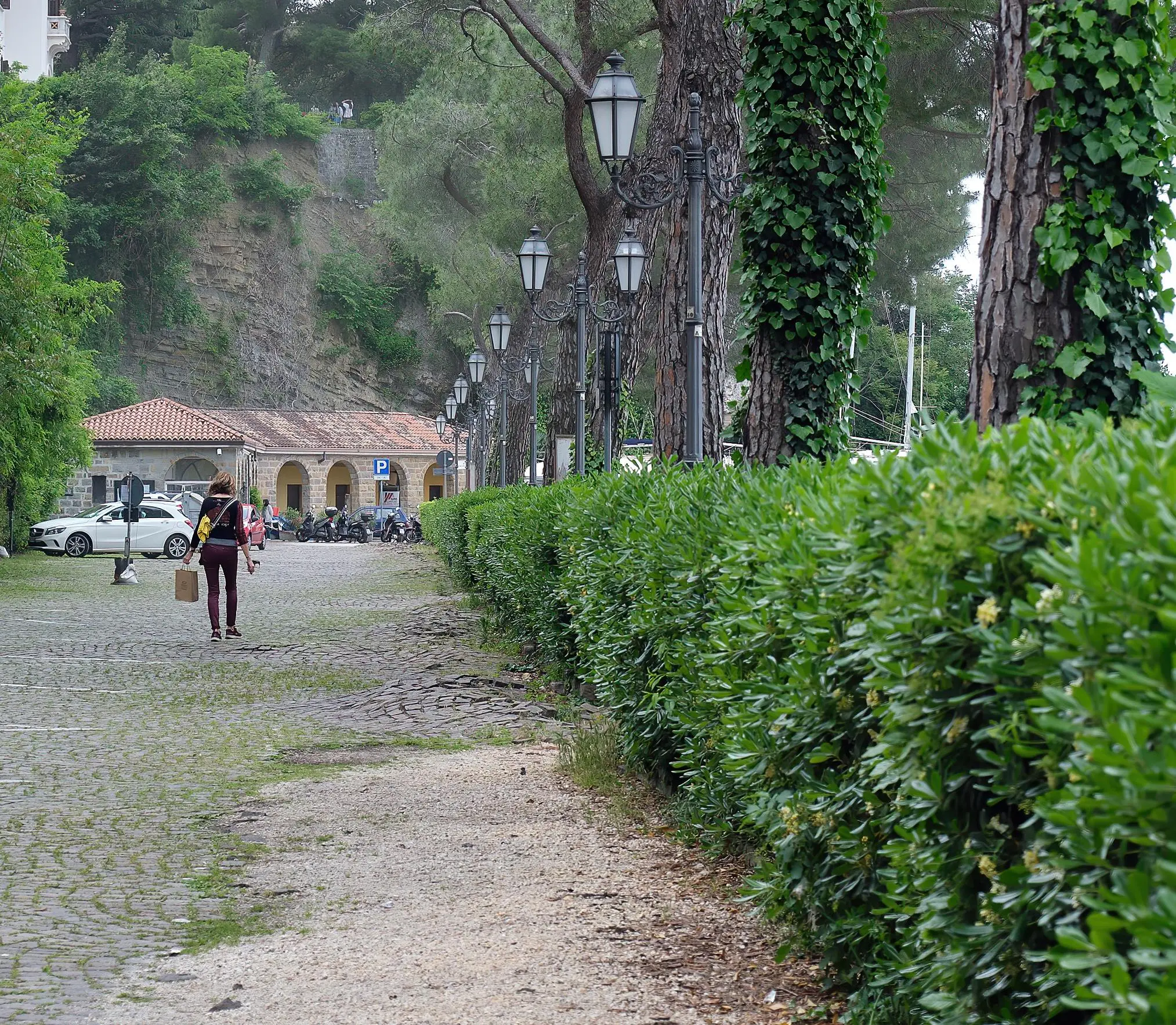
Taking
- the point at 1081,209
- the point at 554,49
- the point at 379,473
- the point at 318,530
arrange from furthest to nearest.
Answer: the point at 379,473
the point at 318,530
the point at 554,49
the point at 1081,209

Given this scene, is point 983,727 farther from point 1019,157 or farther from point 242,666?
point 242,666

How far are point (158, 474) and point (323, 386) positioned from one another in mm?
21732

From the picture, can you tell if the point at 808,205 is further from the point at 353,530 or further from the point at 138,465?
the point at 138,465

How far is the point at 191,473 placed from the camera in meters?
65.1

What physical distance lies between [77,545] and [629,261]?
25.2m

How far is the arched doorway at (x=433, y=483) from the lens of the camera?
272 ft

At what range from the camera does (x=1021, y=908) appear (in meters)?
2.83

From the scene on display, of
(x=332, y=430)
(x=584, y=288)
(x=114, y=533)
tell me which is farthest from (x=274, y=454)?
(x=584, y=288)

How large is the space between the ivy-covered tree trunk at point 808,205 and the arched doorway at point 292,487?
6642 centimetres

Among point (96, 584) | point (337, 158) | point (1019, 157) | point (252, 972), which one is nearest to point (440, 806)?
point (252, 972)

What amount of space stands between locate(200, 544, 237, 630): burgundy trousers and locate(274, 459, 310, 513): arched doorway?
58886 millimetres

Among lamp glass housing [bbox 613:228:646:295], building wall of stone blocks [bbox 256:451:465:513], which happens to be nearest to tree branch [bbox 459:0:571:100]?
lamp glass housing [bbox 613:228:646:295]

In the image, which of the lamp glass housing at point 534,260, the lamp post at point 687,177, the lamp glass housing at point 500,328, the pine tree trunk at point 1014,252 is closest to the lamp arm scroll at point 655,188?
the lamp post at point 687,177

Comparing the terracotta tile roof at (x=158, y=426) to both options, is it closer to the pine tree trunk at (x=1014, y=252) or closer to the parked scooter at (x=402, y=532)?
the parked scooter at (x=402, y=532)
